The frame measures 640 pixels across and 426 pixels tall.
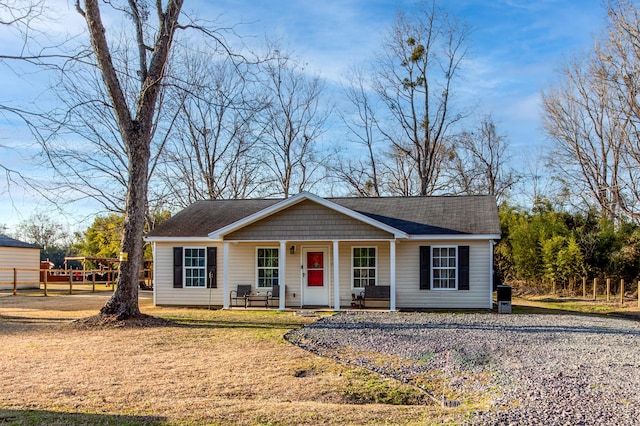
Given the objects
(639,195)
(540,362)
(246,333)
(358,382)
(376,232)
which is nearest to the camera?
(358,382)

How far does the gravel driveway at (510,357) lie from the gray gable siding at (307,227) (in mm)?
2417

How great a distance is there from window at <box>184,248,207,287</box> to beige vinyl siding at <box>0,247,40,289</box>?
14.5 metres

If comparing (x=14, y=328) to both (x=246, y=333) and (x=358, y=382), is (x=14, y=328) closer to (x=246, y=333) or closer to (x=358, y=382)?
(x=246, y=333)

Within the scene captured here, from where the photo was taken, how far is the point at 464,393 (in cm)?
649

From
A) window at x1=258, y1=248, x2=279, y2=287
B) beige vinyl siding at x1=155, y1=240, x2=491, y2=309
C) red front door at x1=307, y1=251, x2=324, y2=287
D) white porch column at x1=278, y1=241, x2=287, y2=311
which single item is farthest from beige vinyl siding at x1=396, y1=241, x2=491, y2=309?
window at x1=258, y1=248, x2=279, y2=287

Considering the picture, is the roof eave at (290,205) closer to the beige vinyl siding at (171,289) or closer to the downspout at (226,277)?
the downspout at (226,277)

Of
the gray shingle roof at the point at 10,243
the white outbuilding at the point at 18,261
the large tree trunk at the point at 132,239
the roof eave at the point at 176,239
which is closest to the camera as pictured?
the large tree trunk at the point at 132,239

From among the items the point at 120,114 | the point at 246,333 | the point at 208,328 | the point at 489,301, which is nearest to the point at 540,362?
the point at 246,333

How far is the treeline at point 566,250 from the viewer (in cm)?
2186

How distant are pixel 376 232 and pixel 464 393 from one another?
9.04 meters

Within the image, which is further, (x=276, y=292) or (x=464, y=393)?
(x=276, y=292)

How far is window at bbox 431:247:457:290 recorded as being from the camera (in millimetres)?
15992

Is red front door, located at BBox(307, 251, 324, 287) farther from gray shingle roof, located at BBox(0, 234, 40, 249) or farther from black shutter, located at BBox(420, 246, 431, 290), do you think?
gray shingle roof, located at BBox(0, 234, 40, 249)

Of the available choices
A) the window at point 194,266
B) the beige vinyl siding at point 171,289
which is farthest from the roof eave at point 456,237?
the window at point 194,266
